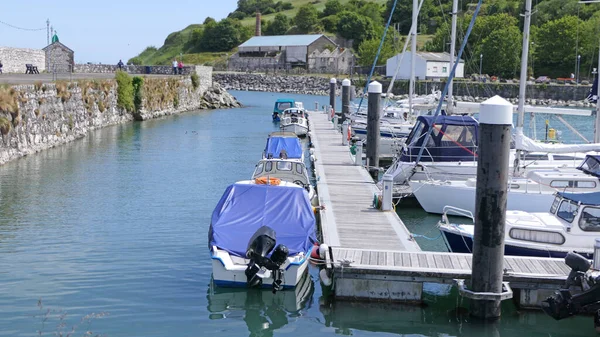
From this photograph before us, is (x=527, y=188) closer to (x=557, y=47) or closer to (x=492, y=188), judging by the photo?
(x=492, y=188)

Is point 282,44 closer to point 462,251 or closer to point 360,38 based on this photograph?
point 360,38

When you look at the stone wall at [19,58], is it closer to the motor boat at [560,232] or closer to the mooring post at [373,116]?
the mooring post at [373,116]

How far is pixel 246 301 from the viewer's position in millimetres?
16188

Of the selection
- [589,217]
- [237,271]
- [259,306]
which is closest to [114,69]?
[237,271]

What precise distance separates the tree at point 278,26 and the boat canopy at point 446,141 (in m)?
156

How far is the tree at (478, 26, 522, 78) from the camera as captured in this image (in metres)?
104

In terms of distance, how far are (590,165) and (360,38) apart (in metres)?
143

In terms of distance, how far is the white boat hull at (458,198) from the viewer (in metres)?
22.7

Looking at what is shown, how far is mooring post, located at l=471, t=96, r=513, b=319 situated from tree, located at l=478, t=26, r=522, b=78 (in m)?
91.5

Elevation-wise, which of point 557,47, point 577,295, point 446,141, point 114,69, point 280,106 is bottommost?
point 577,295

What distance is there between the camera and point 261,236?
16109mm

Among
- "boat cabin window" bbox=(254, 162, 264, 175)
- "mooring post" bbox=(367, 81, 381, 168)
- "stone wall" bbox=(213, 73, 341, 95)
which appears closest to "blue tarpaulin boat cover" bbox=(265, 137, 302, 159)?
"mooring post" bbox=(367, 81, 381, 168)

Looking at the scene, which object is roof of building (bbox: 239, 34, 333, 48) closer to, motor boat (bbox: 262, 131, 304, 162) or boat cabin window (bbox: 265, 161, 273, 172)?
motor boat (bbox: 262, 131, 304, 162)

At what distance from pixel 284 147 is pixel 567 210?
16108mm
